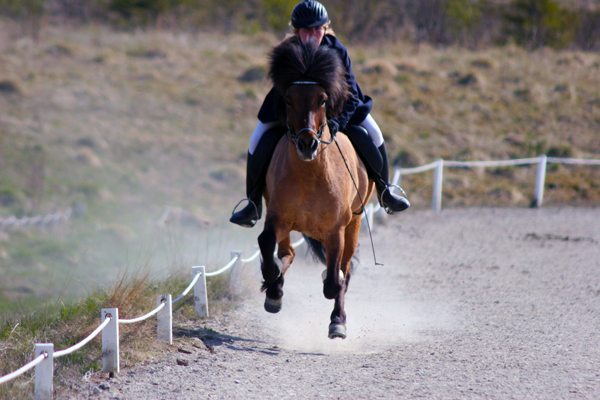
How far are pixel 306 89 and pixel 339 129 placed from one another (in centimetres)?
123

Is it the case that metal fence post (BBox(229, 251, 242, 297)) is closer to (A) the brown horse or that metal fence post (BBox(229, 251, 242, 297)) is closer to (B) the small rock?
(A) the brown horse

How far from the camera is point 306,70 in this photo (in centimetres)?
473

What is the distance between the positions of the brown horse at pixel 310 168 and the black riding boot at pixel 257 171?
147 mm

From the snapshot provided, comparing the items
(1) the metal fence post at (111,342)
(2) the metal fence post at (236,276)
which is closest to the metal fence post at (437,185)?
(2) the metal fence post at (236,276)

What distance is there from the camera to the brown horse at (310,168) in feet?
15.2

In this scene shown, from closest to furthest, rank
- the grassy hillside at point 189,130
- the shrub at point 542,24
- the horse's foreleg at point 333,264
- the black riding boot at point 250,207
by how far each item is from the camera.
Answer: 1. the horse's foreleg at point 333,264
2. the black riding boot at point 250,207
3. the grassy hillside at point 189,130
4. the shrub at point 542,24

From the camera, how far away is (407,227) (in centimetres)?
1312

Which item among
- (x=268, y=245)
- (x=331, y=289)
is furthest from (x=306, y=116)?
(x=331, y=289)

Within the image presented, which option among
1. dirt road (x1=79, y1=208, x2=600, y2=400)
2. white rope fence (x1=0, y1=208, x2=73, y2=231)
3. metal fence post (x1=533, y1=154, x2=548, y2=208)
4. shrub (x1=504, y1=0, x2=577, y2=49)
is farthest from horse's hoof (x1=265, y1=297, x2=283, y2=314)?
shrub (x1=504, y1=0, x2=577, y2=49)

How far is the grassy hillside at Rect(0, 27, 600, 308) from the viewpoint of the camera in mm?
15452

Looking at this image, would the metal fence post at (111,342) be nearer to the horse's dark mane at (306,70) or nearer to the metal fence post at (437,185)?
the horse's dark mane at (306,70)

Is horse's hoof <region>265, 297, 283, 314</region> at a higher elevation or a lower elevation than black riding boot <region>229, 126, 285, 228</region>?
lower

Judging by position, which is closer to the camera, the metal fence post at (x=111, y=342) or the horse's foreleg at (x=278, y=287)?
the metal fence post at (x=111, y=342)

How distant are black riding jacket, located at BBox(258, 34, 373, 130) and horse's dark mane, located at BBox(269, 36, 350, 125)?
1.12 feet
